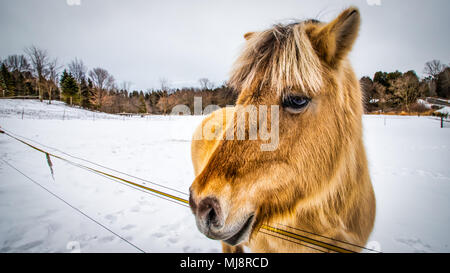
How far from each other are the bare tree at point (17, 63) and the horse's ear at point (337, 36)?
73167 mm

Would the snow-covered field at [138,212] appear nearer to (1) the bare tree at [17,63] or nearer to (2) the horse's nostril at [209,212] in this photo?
(2) the horse's nostril at [209,212]

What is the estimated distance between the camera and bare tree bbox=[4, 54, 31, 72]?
46553 millimetres

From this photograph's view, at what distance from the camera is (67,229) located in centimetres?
302

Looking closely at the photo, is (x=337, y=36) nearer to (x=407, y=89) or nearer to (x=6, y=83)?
(x=407, y=89)

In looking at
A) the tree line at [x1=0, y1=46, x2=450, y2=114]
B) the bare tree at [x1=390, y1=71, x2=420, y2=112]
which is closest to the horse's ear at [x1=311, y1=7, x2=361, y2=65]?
the tree line at [x1=0, y1=46, x2=450, y2=114]

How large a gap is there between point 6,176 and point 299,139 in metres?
8.17

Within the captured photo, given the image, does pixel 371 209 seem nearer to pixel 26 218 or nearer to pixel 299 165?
pixel 299 165

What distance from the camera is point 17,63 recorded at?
47.9 metres

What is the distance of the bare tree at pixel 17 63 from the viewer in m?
46.6

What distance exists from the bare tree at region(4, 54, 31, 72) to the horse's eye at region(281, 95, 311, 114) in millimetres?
73100

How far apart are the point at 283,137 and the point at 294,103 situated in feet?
0.90

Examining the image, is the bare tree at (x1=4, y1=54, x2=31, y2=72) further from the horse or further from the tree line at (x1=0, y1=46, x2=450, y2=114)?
the horse

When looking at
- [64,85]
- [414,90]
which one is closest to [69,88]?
[64,85]
